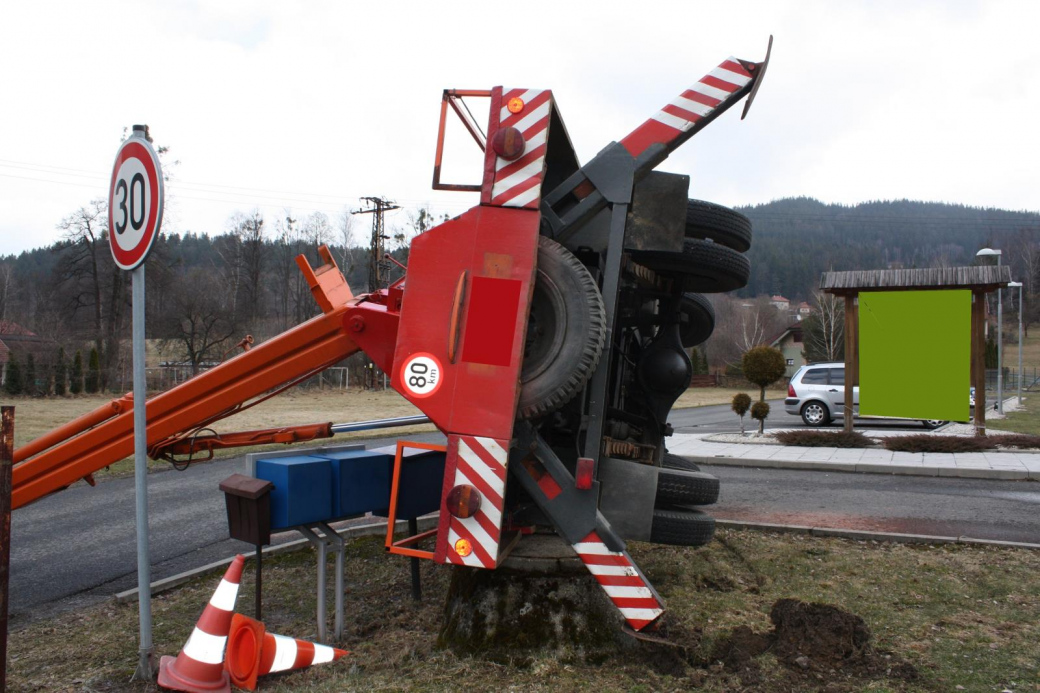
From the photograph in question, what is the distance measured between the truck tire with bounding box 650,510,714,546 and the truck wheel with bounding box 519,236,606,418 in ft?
3.73

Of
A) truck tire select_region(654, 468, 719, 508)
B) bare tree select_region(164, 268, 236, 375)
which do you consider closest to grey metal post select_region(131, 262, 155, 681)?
truck tire select_region(654, 468, 719, 508)

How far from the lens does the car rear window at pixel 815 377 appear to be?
2070 centimetres

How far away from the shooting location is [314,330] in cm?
502

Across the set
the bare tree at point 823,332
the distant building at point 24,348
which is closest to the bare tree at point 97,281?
the distant building at point 24,348

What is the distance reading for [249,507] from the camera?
180 inches

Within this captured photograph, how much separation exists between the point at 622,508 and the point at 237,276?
53.9 m

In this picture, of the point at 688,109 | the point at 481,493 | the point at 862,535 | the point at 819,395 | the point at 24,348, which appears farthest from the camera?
the point at 24,348

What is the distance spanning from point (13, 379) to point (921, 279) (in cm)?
3234

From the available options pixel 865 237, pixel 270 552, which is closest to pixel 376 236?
pixel 270 552

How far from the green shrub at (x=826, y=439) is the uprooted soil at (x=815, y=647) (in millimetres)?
10783

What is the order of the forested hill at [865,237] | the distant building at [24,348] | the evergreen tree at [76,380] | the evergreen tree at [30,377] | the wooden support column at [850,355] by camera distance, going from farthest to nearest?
the forested hill at [865,237] < the distant building at [24,348] < the evergreen tree at [76,380] < the evergreen tree at [30,377] < the wooden support column at [850,355]

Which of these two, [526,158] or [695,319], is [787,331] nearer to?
[695,319]

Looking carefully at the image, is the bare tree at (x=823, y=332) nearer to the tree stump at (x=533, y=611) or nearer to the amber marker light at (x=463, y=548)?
the tree stump at (x=533, y=611)

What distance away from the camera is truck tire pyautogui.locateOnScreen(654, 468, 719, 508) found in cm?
472
